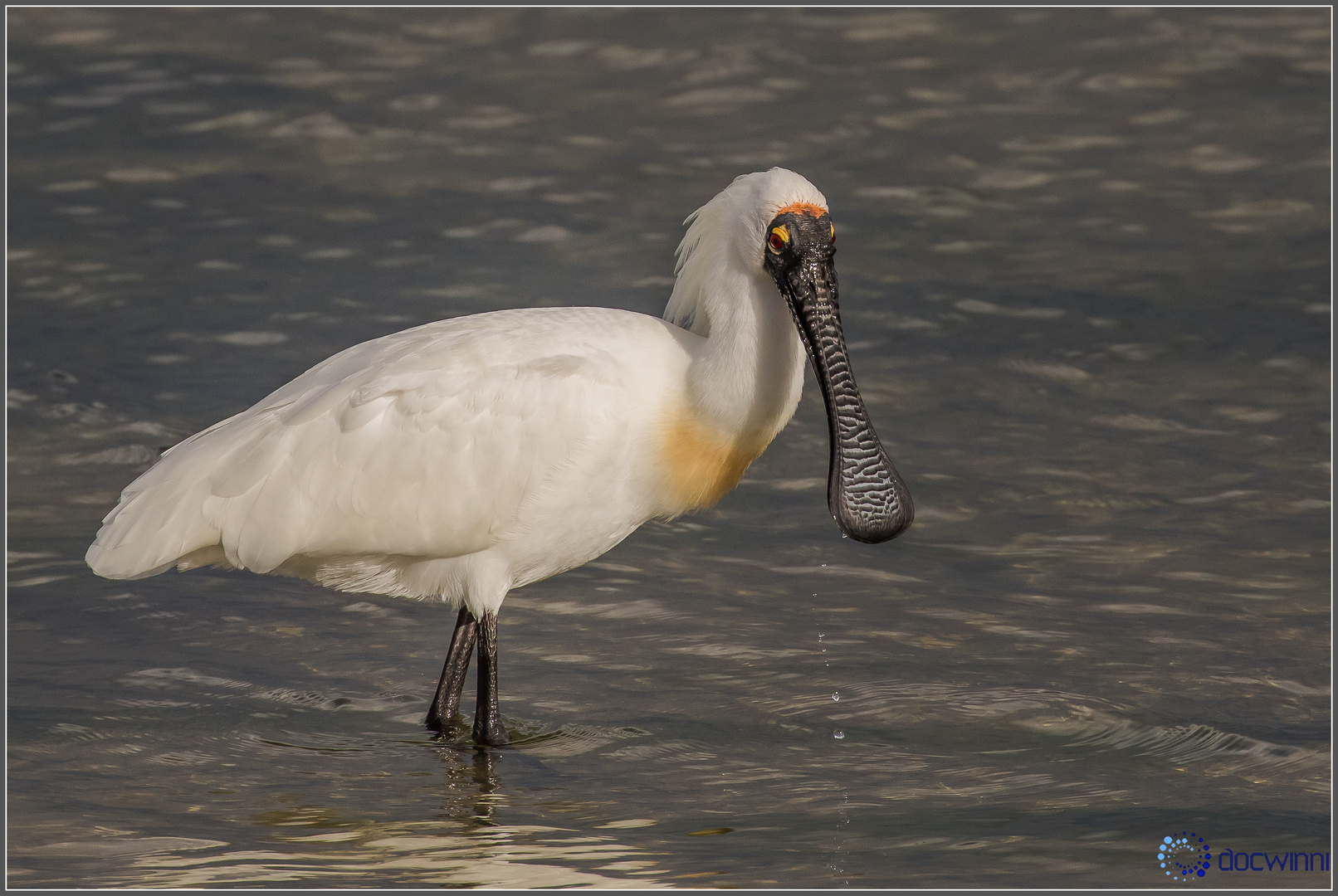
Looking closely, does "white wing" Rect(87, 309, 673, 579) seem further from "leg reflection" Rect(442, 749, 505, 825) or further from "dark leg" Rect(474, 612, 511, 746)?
"leg reflection" Rect(442, 749, 505, 825)

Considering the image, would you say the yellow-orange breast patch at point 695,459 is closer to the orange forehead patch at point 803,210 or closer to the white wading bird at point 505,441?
the white wading bird at point 505,441

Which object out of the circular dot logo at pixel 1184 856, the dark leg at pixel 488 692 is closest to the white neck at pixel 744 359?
the dark leg at pixel 488 692

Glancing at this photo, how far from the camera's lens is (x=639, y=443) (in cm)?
775

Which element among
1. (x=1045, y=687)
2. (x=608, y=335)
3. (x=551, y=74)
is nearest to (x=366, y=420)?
(x=608, y=335)

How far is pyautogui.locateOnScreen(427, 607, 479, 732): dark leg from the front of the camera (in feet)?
26.5

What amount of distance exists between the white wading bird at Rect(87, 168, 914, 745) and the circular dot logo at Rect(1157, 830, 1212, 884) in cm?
227

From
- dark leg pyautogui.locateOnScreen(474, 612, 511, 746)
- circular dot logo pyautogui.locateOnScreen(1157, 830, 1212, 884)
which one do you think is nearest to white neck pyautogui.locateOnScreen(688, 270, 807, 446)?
dark leg pyautogui.locateOnScreen(474, 612, 511, 746)

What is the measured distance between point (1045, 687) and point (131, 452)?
601 centimetres

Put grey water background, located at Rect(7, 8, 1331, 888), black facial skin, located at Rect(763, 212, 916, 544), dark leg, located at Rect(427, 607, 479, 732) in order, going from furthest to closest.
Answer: dark leg, located at Rect(427, 607, 479, 732) → black facial skin, located at Rect(763, 212, 916, 544) → grey water background, located at Rect(7, 8, 1331, 888)

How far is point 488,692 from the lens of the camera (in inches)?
310

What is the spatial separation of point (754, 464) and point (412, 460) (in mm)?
3929

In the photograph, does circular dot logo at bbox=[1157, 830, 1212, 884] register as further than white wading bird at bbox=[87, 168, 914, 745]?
No

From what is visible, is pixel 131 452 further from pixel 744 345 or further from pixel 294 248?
pixel 744 345

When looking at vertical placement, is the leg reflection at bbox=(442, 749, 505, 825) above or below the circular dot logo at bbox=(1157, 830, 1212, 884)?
above
